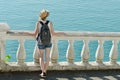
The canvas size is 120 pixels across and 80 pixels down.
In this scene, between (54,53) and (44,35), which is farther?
(54,53)

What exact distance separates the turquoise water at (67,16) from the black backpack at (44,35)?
57.0 feet

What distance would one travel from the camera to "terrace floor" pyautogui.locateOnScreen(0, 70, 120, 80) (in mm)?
8445

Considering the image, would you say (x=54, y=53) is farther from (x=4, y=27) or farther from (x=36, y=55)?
(x=4, y=27)

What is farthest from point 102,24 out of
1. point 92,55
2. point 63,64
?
point 63,64

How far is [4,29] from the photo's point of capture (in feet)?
27.1

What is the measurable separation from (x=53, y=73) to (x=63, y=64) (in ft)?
1.13

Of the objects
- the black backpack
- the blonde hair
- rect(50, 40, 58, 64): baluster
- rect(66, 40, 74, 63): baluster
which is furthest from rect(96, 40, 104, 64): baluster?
the blonde hair

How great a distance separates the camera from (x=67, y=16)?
150ft

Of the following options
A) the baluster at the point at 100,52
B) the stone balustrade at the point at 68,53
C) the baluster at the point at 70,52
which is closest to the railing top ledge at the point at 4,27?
the stone balustrade at the point at 68,53

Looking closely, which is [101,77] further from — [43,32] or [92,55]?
[92,55]

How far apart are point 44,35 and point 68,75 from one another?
119 cm

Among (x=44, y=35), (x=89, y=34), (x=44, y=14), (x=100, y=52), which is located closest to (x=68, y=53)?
(x=89, y=34)

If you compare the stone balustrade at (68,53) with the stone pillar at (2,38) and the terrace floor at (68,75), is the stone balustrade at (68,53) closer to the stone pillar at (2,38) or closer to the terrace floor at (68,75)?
the stone pillar at (2,38)

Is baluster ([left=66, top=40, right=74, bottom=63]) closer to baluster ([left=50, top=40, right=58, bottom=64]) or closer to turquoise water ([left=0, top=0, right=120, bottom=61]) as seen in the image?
baluster ([left=50, top=40, right=58, bottom=64])
